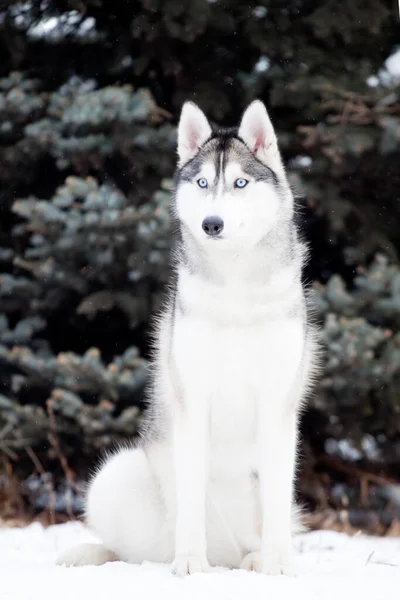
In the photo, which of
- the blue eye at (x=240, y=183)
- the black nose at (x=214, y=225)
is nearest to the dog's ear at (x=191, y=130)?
the blue eye at (x=240, y=183)

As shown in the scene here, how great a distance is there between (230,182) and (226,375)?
0.73 metres

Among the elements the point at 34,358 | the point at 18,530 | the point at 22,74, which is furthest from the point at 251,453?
the point at 22,74

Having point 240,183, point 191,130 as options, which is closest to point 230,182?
point 240,183

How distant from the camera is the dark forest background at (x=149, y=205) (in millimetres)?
5207

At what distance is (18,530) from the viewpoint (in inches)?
175

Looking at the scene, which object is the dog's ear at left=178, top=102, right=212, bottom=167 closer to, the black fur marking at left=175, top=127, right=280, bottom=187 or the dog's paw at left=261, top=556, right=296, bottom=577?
the black fur marking at left=175, top=127, right=280, bottom=187

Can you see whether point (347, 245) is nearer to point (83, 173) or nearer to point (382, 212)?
point (382, 212)

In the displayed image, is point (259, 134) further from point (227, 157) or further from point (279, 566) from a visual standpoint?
point (279, 566)

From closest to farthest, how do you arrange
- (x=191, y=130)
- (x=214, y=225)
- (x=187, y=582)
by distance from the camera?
(x=187, y=582), (x=214, y=225), (x=191, y=130)

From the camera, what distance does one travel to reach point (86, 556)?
127 inches

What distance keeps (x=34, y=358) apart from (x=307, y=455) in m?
2.17

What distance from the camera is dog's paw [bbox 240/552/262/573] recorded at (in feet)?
10.1

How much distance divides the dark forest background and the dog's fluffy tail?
1.89 meters

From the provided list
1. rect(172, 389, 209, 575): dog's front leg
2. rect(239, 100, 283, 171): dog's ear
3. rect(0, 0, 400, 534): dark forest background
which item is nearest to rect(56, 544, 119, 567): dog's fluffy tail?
rect(172, 389, 209, 575): dog's front leg
